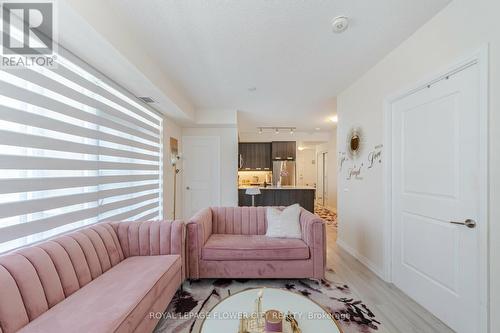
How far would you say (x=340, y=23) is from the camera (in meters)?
1.90

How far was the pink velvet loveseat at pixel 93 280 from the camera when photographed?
46.0 inches

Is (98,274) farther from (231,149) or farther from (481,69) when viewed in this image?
(231,149)

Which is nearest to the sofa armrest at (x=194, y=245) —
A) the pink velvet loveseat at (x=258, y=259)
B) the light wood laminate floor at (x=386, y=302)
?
the pink velvet loveseat at (x=258, y=259)

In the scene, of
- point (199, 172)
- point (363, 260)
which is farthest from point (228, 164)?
point (363, 260)

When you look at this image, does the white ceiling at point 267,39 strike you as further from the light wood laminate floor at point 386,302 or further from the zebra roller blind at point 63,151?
the light wood laminate floor at point 386,302

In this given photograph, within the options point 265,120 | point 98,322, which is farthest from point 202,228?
point 265,120

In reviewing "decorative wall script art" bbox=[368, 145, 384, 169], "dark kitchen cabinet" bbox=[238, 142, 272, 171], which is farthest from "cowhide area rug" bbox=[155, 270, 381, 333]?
"dark kitchen cabinet" bbox=[238, 142, 272, 171]

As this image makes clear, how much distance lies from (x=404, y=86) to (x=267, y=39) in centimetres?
157

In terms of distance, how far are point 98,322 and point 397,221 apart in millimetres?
2841

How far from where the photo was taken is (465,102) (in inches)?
65.3

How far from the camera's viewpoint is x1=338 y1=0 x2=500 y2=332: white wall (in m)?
1.45

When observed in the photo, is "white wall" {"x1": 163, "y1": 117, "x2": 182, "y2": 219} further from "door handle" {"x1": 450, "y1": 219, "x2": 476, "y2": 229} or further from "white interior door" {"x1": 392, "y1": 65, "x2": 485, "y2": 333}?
"door handle" {"x1": 450, "y1": 219, "x2": 476, "y2": 229}

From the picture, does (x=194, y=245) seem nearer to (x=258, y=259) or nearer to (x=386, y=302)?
(x=258, y=259)

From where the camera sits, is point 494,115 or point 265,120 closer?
point 494,115
